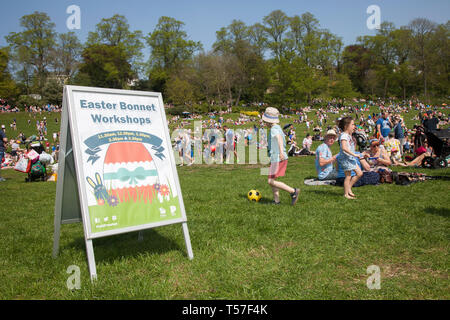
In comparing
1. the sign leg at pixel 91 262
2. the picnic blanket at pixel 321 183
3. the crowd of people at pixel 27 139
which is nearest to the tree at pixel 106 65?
the crowd of people at pixel 27 139

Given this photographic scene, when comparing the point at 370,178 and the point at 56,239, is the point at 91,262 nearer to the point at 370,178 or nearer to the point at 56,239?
the point at 56,239

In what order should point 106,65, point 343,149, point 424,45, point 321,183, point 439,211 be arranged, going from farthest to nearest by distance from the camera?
point 106,65 < point 424,45 < point 321,183 < point 343,149 < point 439,211

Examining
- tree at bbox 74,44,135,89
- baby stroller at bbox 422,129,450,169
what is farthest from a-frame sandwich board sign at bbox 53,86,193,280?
tree at bbox 74,44,135,89

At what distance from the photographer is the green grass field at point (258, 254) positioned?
125 inches

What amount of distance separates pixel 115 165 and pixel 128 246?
1351 millimetres

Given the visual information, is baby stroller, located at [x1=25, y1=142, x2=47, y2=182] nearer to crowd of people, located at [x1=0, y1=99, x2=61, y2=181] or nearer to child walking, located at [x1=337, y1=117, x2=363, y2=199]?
crowd of people, located at [x1=0, y1=99, x2=61, y2=181]

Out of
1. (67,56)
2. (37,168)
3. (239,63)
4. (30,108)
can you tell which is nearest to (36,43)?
(67,56)

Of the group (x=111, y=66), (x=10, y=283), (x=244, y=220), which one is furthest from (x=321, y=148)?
(x=111, y=66)

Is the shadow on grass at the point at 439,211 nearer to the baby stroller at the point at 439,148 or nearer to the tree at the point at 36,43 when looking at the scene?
the baby stroller at the point at 439,148

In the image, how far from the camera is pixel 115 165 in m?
3.67

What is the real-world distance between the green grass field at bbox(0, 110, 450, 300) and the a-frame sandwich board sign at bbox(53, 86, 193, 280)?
0.38 meters

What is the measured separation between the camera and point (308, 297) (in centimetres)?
300

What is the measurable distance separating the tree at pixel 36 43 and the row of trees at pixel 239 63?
0.62ft

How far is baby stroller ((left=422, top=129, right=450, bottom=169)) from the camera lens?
1078 cm
